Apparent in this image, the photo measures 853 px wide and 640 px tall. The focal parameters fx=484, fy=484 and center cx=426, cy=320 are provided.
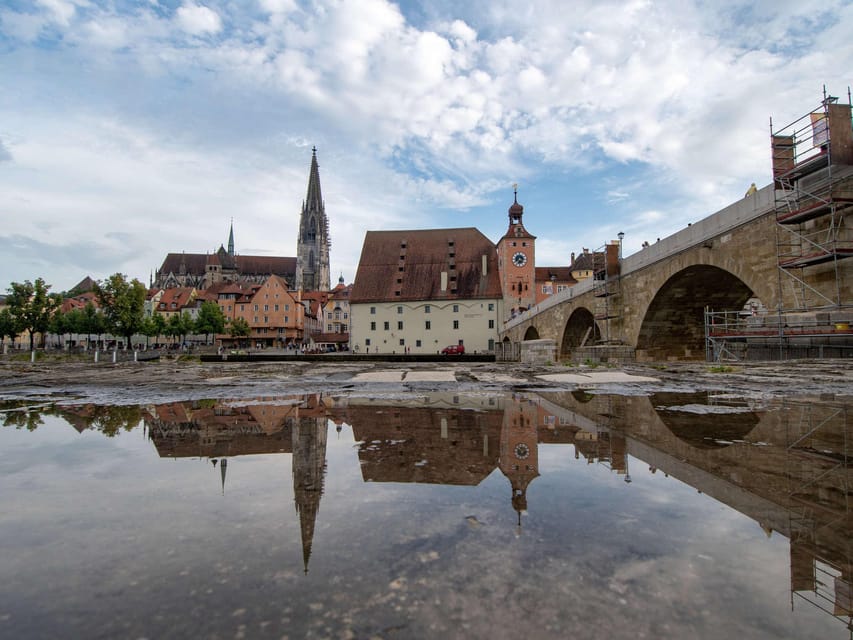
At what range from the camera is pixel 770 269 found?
11.4m

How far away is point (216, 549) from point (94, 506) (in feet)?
3.55

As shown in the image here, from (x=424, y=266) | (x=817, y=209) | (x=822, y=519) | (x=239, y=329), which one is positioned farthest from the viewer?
(x=239, y=329)

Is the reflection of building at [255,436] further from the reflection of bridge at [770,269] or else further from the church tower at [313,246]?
the church tower at [313,246]

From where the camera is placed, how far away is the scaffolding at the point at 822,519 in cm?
164

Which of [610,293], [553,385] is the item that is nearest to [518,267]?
[610,293]

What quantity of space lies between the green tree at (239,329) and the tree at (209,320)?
6.24 metres

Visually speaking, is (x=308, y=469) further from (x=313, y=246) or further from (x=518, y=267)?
(x=313, y=246)

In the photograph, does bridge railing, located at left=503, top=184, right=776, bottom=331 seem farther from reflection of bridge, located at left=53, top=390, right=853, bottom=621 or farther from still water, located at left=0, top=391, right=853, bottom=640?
still water, located at left=0, top=391, right=853, bottom=640

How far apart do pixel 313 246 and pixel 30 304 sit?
80688mm

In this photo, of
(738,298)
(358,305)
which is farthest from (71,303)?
(738,298)

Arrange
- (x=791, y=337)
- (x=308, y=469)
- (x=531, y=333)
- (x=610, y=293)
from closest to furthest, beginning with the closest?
(x=308, y=469)
(x=791, y=337)
(x=610, y=293)
(x=531, y=333)

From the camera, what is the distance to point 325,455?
3.72 metres

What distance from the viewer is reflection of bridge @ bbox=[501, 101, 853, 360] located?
991 cm

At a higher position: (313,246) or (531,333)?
(313,246)
